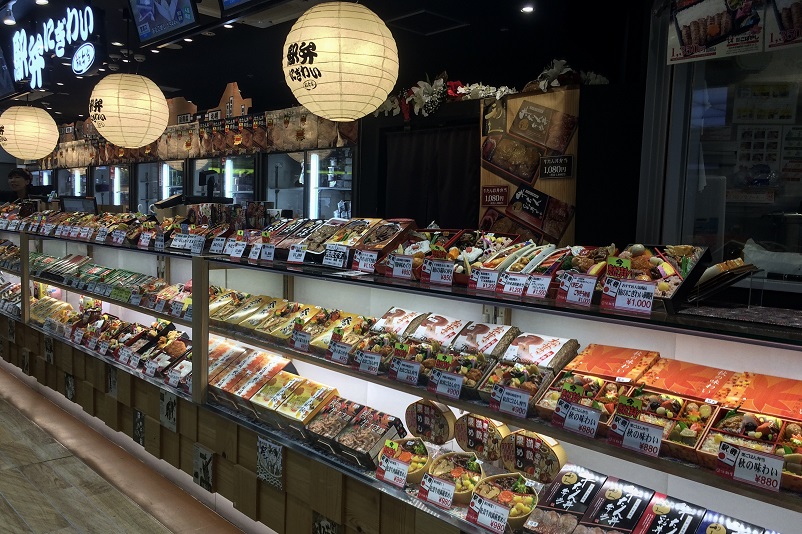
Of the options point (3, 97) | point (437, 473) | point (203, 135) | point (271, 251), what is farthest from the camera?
point (203, 135)

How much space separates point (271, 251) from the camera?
3.03 meters

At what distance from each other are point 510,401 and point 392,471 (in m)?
0.57

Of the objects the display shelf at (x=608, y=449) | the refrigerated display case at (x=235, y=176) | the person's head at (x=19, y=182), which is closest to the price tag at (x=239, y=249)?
the display shelf at (x=608, y=449)

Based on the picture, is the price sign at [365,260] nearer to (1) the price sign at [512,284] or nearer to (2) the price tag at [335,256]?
(2) the price tag at [335,256]

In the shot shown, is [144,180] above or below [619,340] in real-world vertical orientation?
above

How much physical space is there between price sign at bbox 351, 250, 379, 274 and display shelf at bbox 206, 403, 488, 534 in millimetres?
791

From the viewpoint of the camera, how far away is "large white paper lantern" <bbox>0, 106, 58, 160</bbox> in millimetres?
6219

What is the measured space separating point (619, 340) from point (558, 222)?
265 cm

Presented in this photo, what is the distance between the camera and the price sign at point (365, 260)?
259cm

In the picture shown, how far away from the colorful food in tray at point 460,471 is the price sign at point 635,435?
0.60m

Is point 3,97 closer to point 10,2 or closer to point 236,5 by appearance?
point 10,2

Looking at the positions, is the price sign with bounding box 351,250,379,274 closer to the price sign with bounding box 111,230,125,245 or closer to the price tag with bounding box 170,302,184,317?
the price tag with bounding box 170,302,184,317

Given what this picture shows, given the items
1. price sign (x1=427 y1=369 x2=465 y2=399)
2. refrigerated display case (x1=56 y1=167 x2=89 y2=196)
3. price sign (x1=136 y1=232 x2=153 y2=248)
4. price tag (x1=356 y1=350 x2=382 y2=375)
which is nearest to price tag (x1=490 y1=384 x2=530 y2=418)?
price sign (x1=427 y1=369 x2=465 y2=399)

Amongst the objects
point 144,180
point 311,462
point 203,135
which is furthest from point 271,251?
point 144,180
